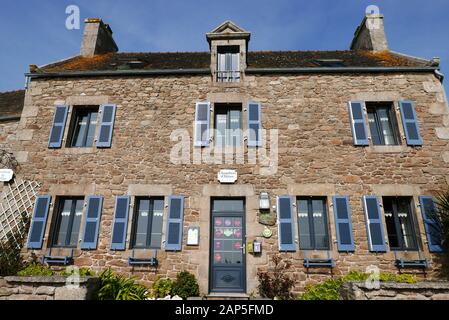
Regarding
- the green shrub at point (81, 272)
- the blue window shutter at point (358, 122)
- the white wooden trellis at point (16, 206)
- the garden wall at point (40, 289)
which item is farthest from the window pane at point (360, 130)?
the white wooden trellis at point (16, 206)

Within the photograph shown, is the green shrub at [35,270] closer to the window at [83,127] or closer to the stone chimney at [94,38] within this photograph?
the window at [83,127]

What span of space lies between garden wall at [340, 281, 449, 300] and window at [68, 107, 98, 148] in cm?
714

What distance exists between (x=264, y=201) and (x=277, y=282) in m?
1.81

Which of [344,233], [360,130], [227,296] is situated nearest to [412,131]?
[360,130]

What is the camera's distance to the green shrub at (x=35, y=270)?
6.23 metres

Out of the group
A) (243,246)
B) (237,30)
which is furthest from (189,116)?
(243,246)

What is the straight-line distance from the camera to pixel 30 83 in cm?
870

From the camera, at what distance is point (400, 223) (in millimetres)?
7211

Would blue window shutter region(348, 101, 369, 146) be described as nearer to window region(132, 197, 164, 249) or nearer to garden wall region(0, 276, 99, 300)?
window region(132, 197, 164, 249)

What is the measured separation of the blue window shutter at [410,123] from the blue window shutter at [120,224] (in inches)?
283

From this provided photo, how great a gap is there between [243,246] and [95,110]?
218 inches

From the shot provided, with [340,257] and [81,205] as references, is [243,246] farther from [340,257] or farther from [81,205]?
[81,205]

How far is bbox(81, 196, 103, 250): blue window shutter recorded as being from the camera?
7059mm
